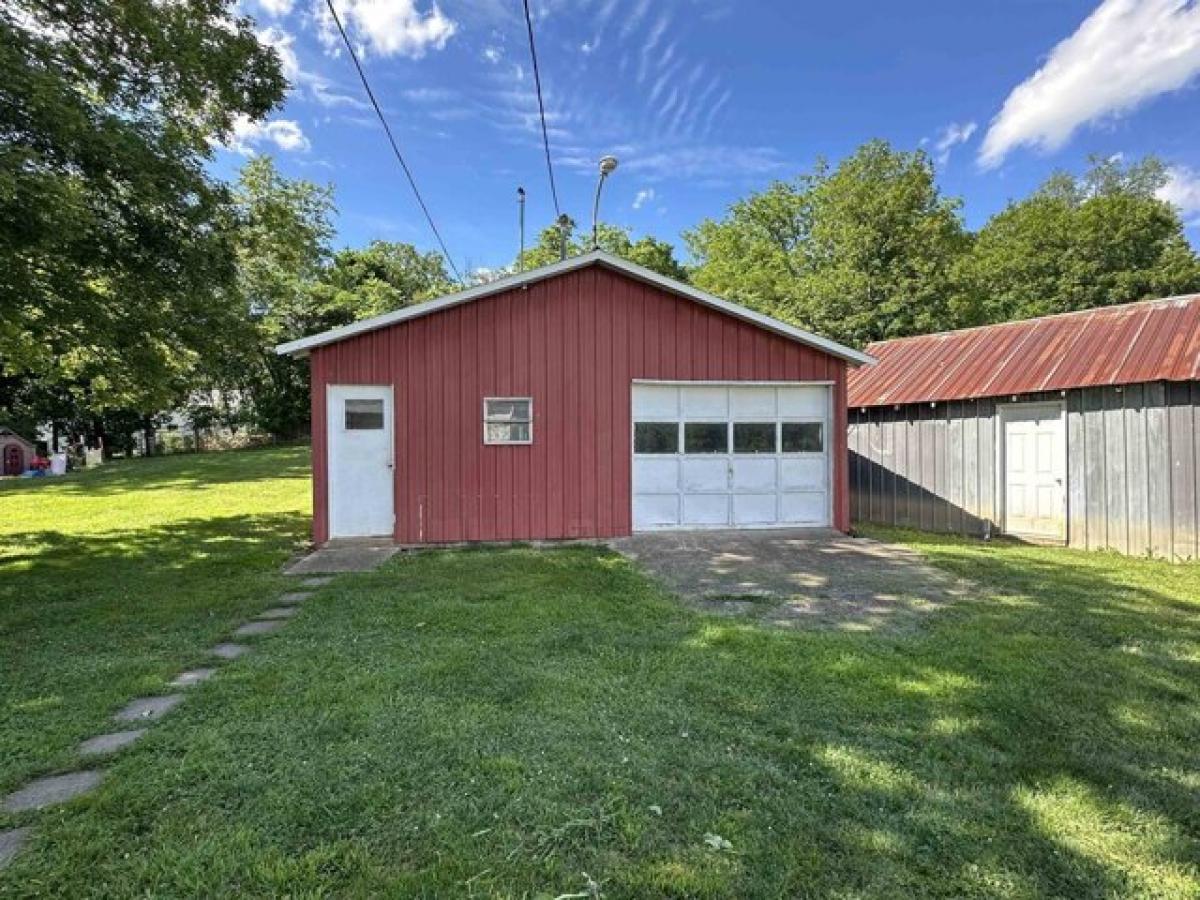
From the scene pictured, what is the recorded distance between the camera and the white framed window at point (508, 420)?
8.64 m

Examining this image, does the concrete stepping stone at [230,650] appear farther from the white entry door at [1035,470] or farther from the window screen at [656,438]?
the white entry door at [1035,470]

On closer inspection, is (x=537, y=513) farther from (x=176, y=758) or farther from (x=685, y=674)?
(x=176, y=758)

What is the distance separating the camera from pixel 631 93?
12586 mm

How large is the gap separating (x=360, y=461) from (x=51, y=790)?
6.01m

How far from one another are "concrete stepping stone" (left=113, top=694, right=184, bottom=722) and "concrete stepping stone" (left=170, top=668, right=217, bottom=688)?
0.54 ft

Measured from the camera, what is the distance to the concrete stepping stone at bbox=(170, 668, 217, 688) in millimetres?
3770

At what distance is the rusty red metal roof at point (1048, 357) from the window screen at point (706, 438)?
4.20 m

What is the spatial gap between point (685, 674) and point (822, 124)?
941 inches

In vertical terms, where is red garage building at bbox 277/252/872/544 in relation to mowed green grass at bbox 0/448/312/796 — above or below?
above

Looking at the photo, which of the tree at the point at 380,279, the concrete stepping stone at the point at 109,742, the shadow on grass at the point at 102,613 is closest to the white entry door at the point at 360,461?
the shadow on grass at the point at 102,613

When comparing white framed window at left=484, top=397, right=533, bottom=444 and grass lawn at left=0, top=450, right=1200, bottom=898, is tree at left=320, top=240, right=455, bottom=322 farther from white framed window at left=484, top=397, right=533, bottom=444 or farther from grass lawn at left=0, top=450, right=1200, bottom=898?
grass lawn at left=0, top=450, right=1200, bottom=898

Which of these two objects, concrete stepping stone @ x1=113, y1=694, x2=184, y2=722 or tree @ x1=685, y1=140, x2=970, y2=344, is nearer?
concrete stepping stone @ x1=113, y1=694, x2=184, y2=722

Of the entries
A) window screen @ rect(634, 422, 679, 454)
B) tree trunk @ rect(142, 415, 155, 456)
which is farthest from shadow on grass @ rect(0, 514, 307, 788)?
tree trunk @ rect(142, 415, 155, 456)

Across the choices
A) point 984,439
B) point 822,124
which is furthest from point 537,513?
point 822,124
